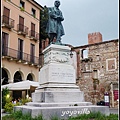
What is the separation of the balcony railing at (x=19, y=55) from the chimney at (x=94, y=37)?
26.4ft

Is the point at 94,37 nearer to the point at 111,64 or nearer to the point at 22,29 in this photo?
the point at 111,64

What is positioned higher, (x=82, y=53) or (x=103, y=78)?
(x=82, y=53)

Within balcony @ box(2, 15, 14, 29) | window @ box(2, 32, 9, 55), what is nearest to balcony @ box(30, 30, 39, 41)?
balcony @ box(2, 15, 14, 29)

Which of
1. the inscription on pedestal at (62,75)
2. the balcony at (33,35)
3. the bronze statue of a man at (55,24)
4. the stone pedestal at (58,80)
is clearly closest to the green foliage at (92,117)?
the stone pedestal at (58,80)

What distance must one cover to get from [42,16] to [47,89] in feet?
78.3

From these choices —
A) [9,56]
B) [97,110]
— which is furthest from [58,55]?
[9,56]

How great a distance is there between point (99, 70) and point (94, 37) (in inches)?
255

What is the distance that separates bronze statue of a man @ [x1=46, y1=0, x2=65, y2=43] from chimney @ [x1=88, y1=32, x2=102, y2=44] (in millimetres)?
19398

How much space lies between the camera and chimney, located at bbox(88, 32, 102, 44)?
2780cm

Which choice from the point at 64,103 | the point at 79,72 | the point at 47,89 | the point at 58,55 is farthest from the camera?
the point at 79,72

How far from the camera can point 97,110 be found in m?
6.73

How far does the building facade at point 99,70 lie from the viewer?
73.1 ft

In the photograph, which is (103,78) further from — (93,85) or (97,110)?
(97,110)

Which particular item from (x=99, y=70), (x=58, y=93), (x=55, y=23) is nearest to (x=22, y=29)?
(x=99, y=70)
